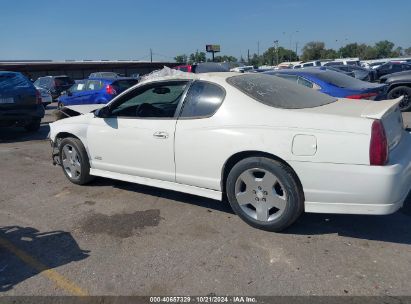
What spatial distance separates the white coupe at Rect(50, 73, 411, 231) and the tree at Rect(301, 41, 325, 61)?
4538 inches

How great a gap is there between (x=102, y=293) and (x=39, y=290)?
0.51 meters

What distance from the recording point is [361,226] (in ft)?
13.1

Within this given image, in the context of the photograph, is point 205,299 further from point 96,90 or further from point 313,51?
point 313,51

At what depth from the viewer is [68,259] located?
3.57m

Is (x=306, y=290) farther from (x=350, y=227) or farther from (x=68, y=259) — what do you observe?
(x=68, y=259)

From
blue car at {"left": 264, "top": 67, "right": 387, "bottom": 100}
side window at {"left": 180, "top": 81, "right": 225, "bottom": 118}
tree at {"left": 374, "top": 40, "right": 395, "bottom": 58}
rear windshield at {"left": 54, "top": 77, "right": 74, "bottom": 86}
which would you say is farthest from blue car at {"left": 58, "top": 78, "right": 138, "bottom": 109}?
tree at {"left": 374, "top": 40, "right": 395, "bottom": 58}

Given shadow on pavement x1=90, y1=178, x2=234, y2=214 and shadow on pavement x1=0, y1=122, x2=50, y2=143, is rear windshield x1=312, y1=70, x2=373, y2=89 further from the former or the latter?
shadow on pavement x1=0, y1=122, x2=50, y2=143

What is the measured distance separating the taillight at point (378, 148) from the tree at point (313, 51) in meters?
116

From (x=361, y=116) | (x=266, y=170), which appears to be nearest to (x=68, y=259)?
(x=266, y=170)

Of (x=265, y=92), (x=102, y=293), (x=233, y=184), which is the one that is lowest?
(x=102, y=293)

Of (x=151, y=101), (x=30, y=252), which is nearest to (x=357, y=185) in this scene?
(x=151, y=101)

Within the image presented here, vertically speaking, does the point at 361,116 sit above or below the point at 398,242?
above

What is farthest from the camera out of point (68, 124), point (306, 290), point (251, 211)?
point (68, 124)

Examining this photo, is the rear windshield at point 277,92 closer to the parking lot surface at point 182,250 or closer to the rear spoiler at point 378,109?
the rear spoiler at point 378,109
